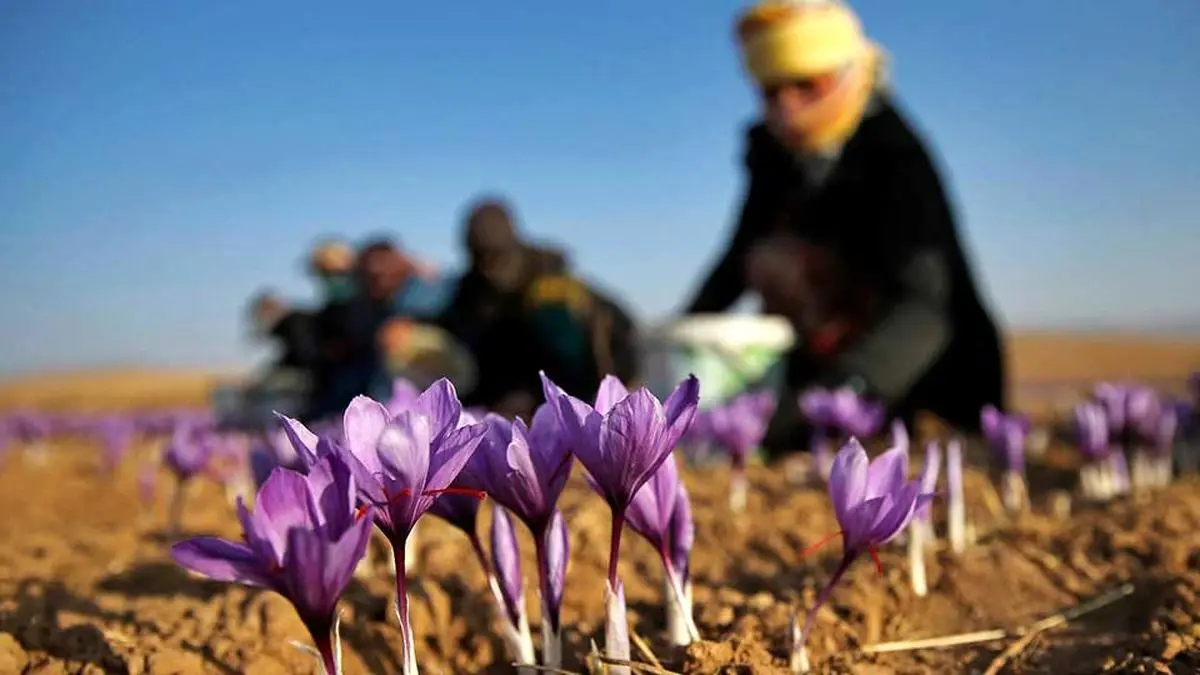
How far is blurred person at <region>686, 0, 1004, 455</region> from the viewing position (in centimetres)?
524

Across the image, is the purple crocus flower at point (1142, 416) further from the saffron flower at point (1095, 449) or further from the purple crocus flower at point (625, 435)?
the purple crocus flower at point (625, 435)

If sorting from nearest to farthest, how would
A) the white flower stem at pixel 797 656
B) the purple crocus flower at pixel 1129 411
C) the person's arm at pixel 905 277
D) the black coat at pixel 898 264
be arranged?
the white flower stem at pixel 797 656
the purple crocus flower at pixel 1129 411
the person's arm at pixel 905 277
the black coat at pixel 898 264

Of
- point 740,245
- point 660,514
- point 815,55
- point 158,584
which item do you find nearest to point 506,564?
point 660,514

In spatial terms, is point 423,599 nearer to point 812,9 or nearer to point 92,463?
point 812,9

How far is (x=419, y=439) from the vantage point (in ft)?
3.26

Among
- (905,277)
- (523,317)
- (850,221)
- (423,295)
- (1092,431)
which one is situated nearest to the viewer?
(1092,431)

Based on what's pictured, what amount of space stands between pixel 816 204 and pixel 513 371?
3.03m

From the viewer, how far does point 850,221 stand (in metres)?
5.79

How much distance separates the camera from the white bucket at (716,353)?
5.23 metres

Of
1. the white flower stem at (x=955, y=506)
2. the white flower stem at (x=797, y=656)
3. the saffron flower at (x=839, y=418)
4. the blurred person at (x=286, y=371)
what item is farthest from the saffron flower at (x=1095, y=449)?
the blurred person at (x=286, y=371)

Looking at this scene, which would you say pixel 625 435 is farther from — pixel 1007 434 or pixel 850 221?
pixel 850 221

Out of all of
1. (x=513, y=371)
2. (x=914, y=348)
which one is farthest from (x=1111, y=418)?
(x=513, y=371)

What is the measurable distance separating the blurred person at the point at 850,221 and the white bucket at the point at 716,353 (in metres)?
0.30

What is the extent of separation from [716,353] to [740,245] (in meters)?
1.69
